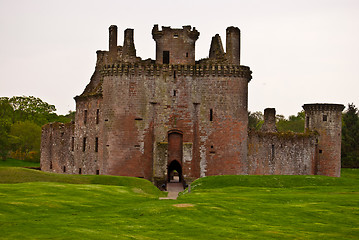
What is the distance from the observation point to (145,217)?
2461cm

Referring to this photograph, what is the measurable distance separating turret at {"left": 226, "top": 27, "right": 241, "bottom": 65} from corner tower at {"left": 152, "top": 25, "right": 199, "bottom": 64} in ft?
10.3

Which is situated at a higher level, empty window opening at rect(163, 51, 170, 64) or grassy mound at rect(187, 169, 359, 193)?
empty window opening at rect(163, 51, 170, 64)

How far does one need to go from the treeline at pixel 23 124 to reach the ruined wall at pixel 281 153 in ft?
152

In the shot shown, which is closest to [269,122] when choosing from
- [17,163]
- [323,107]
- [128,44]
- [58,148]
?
[323,107]

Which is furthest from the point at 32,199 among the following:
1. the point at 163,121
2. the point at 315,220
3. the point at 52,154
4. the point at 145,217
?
the point at 52,154

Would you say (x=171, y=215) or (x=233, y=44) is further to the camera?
(x=233, y=44)

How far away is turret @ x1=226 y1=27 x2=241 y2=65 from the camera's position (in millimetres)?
55000

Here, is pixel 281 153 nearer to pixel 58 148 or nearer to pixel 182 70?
pixel 182 70

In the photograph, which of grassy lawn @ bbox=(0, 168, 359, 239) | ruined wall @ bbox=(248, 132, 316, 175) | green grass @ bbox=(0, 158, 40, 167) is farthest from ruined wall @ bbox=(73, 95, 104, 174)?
green grass @ bbox=(0, 158, 40, 167)

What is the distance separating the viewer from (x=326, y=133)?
68312 mm

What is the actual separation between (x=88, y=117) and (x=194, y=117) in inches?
549

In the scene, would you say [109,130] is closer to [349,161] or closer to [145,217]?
[145,217]

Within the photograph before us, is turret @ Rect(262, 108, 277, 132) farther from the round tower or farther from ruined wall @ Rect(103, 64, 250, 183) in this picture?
ruined wall @ Rect(103, 64, 250, 183)

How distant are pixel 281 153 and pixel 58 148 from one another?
84.1 feet
